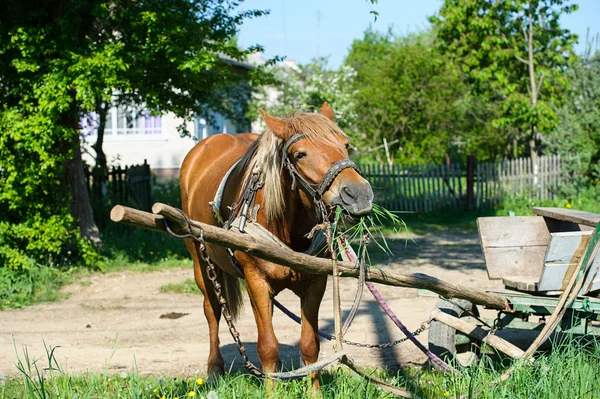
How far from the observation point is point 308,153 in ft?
11.9

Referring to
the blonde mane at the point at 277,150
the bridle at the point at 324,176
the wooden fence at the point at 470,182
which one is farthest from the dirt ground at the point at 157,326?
the wooden fence at the point at 470,182

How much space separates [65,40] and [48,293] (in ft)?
11.3

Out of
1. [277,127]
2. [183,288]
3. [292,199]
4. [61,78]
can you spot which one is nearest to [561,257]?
[292,199]

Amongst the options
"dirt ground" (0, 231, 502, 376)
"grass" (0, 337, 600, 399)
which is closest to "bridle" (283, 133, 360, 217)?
"grass" (0, 337, 600, 399)

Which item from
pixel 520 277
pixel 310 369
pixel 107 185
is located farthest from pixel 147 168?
pixel 310 369

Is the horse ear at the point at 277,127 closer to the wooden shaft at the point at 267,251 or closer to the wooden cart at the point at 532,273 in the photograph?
the wooden shaft at the point at 267,251

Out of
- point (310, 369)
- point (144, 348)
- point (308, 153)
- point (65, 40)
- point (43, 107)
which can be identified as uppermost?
point (65, 40)

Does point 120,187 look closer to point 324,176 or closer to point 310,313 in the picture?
point 310,313

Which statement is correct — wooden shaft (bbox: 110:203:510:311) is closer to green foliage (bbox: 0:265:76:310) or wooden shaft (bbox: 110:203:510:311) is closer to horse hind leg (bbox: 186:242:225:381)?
horse hind leg (bbox: 186:242:225:381)

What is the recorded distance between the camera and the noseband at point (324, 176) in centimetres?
342

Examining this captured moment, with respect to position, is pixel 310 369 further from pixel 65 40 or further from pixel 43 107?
pixel 65 40

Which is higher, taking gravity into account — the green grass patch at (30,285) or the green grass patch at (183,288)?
the green grass patch at (30,285)

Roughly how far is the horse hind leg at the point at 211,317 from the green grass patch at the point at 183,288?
9.74 feet

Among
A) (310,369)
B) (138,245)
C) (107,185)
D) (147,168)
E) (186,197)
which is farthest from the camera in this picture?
(147,168)
